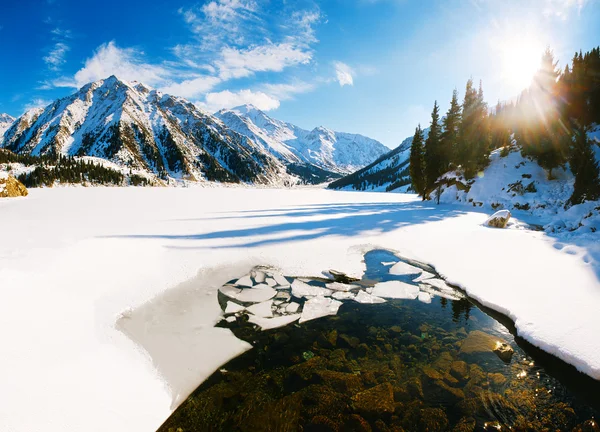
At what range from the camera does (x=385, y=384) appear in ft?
16.9

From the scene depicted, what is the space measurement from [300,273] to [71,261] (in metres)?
8.19

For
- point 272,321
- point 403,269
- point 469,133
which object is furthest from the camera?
point 469,133

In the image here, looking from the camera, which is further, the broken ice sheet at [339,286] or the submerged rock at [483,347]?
the broken ice sheet at [339,286]

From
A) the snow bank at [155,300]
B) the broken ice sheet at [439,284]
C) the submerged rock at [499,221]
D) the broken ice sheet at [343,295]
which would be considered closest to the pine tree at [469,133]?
the submerged rock at [499,221]

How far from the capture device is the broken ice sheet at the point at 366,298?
8.60 metres

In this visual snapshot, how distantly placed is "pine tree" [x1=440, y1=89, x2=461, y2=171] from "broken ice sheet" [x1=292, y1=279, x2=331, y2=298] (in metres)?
43.0

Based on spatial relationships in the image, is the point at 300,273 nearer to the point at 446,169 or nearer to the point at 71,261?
the point at 71,261

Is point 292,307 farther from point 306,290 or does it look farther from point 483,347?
point 483,347

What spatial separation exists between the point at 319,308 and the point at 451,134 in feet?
151

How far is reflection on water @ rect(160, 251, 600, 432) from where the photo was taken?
14.4 feet

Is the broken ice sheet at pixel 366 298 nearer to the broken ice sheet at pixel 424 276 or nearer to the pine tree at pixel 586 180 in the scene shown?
the broken ice sheet at pixel 424 276

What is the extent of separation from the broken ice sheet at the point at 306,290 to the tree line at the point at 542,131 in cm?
2610

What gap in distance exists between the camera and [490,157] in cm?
4162

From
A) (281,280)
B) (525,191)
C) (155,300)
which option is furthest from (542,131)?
(155,300)
